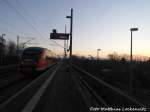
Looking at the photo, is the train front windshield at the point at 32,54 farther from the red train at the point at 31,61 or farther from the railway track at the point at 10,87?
the railway track at the point at 10,87

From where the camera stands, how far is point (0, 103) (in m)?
14.7

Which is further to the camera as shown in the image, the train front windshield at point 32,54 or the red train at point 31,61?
the train front windshield at point 32,54

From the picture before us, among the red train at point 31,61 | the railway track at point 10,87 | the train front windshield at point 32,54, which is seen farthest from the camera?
the train front windshield at point 32,54

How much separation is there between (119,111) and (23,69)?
26.7 meters

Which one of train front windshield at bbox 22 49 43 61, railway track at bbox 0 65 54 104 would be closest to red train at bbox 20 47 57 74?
train front windshield at bbox 22 49 43 61

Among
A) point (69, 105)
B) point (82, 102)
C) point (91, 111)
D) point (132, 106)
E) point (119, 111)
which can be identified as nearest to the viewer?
point (132, 106)

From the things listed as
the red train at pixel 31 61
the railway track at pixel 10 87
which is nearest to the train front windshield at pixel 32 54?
the red train at pixel 31 61

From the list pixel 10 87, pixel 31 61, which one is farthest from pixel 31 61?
pixel 10 87

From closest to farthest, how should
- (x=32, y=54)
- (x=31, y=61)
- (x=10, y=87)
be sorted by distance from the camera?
(x=10, y=87) < (x=31, y=61) < (x=32, y=54)

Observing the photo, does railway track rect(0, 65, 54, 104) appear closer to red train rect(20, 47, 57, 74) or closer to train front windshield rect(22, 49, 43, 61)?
red train rect(20, 47, 57, 74)

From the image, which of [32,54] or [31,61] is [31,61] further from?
[32,54]

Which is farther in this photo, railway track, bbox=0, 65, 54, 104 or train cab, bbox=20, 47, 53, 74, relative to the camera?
train cab, bbox=20, 47, 53, 74

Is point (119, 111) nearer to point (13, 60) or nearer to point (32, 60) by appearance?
point (32, 60)

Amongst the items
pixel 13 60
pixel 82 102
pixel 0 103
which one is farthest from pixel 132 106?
pixel 13 60
